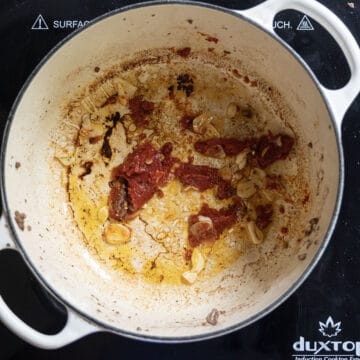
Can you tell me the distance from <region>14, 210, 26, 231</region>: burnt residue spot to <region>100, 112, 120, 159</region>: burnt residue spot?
7.2 inches

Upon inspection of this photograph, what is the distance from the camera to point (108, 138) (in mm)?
1094

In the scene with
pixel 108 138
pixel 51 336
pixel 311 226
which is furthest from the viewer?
pixel 108 138

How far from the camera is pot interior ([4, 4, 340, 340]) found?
938mm

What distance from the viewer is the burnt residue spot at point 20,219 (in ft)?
3.16

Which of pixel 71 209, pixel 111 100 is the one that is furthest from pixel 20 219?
pixel 111 100

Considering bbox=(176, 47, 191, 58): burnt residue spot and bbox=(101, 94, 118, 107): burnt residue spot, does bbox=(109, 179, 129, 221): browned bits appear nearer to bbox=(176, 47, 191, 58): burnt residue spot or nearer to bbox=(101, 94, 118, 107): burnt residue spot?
bbox=(101, 94, 118, 107): burnt residue spot

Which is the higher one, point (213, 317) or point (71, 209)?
point (71, 209)

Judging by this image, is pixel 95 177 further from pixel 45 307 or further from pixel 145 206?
pixel 45 307

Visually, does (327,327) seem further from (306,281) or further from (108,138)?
(108,138)

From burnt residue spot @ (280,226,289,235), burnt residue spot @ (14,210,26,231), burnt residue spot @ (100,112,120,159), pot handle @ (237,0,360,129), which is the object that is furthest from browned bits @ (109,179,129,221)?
pot handle @ (237,0,360,129)

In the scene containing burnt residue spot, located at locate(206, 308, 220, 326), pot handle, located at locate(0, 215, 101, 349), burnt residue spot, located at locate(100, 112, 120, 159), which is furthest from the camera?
burnt residue spot, located at locate(100, 112, 120, 159)

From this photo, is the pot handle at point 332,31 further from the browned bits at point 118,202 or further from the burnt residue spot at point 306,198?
the browned bits at point 118,202

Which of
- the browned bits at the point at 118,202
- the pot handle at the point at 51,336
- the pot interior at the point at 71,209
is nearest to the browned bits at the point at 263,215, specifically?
the pot interior at the point at 71,209

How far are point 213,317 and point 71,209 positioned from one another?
308 mm
